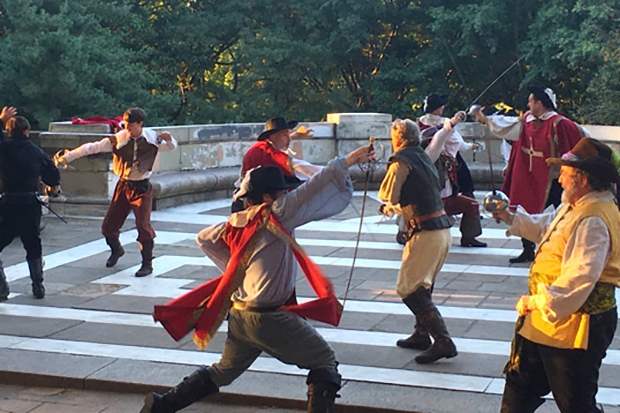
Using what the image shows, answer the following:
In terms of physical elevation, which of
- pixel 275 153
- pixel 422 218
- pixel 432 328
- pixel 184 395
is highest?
pixel 275 153

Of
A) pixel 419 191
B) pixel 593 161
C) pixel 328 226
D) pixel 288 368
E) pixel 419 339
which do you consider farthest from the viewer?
pixel 328 226

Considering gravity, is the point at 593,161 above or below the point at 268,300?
above

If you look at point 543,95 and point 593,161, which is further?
point 543,95

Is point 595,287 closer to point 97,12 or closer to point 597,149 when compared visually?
point 597,149

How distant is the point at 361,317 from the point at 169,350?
5.62ft

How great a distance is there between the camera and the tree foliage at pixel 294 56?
72.9 feet

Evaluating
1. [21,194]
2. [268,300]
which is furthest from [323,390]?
[21,194]

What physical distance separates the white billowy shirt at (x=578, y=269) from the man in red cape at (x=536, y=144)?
4850mm

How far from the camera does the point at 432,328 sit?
612 centimetres

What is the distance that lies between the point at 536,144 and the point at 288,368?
417cm

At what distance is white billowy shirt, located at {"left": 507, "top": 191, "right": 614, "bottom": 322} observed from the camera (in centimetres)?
390

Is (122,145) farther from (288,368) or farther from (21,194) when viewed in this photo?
(288,368)

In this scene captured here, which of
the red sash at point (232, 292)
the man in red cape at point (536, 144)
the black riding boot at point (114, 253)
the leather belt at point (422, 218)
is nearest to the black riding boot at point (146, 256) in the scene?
the black riding boot at point (114, 253)

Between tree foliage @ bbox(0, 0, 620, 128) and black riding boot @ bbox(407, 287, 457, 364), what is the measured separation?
15253mm
